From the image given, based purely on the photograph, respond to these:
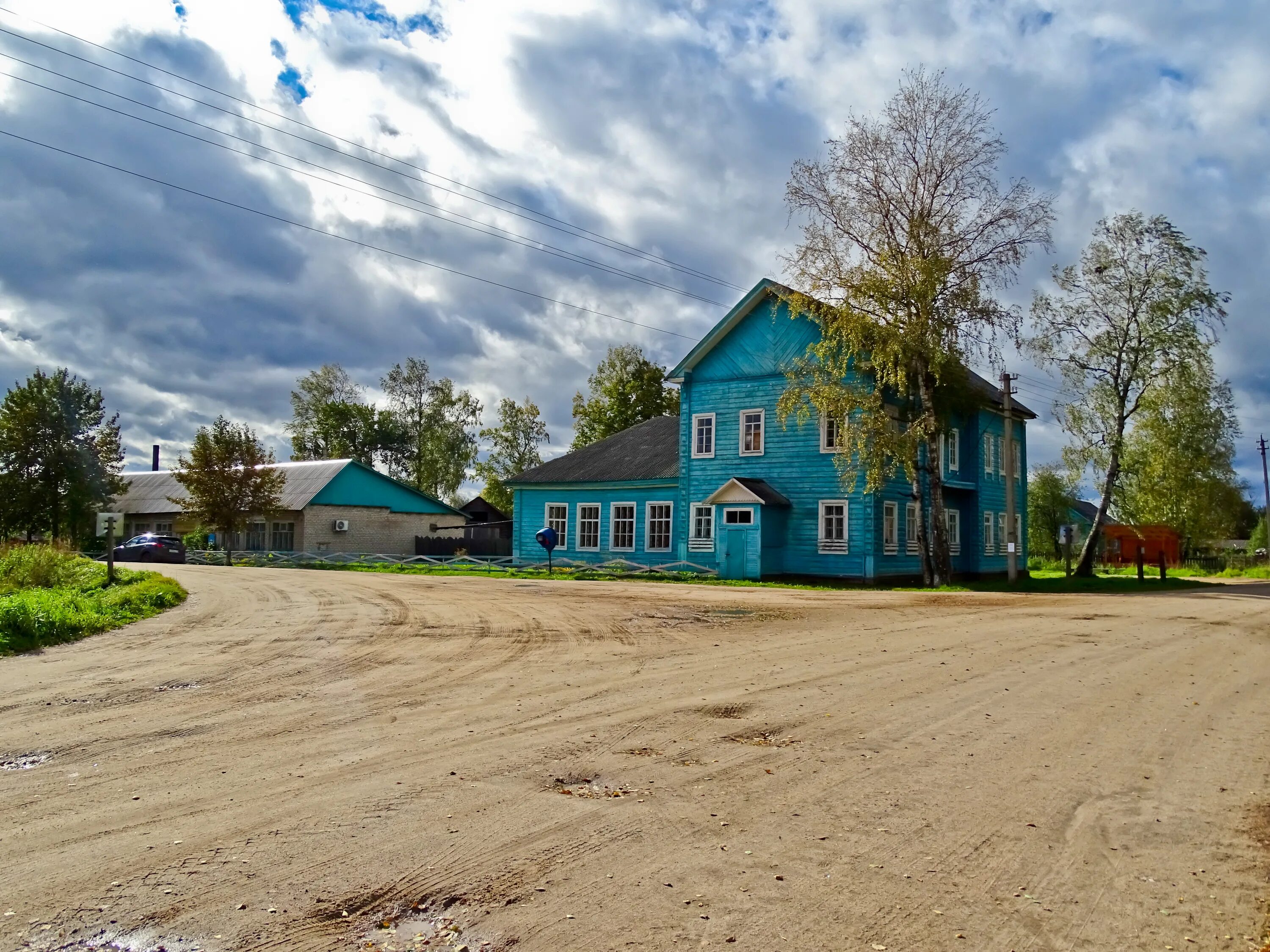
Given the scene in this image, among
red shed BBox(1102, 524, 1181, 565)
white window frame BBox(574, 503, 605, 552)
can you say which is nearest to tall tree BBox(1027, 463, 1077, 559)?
red shed BBox(1102, 524, 1181, 565)

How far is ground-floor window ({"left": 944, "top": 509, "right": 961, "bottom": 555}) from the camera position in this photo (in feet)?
125

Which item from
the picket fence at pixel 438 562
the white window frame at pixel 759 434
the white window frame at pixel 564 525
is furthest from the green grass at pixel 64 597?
the white window frame at pixel 759 434

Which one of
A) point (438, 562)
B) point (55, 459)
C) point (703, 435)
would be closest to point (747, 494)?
point (703, 435)

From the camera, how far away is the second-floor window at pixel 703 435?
3541cm

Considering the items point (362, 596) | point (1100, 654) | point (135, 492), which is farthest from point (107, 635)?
point (135, 492)

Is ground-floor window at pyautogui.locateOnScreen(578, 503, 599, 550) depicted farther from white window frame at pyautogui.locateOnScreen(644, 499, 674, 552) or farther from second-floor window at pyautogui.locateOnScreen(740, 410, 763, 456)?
second-floor window at pyautogui.locateOnScreen(740, 410, 763, 456)

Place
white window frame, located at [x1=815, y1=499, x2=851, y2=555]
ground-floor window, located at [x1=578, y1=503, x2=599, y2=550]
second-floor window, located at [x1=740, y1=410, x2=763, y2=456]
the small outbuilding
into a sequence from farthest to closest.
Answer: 1. the small outbuilding
2. ground-floor window, located at [x1=578, y1=503, x2=599, y2=550]
3. second-floor window, located at [x1=740, y1=410, x2=763, y2=456]
4. white window frame, located at [x1=815, y1=499, x2=851, y2=555]

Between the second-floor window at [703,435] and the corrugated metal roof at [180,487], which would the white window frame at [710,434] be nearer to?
the second-floor window at [703,435]

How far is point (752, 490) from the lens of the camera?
1284 inches

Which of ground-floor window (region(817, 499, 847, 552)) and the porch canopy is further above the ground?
the porch canopy

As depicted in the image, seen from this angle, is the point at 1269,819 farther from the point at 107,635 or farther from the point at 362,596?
the point at 362,596

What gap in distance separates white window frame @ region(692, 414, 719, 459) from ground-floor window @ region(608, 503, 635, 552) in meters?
3.54

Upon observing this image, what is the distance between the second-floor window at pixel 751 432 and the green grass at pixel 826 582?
4686 mm

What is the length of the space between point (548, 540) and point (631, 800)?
3032 centimetres
